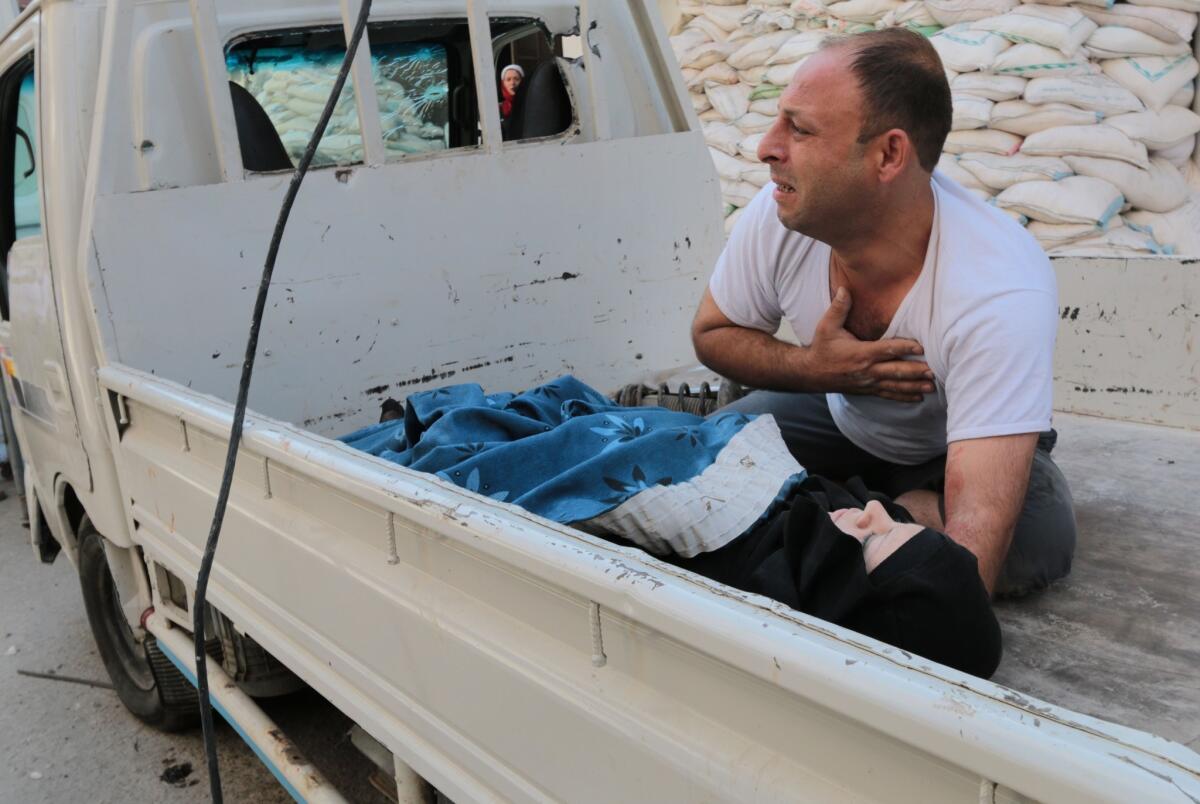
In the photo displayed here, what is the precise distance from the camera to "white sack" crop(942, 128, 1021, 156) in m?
5.20

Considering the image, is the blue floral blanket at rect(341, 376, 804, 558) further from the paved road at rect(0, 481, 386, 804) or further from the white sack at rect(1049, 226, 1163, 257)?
the white sack at rect(1049, 226, 1163, 257)

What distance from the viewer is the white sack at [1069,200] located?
4.84 m

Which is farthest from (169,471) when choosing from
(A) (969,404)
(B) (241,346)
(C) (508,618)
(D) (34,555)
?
(D) (34,555)

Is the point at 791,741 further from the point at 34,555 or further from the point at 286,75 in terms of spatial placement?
the point at 34,555

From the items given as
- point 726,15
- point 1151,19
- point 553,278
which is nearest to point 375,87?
point 553,278

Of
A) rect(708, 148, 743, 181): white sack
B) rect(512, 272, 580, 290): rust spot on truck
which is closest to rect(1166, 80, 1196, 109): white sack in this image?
rect(708, 148, 743, 181): white sack

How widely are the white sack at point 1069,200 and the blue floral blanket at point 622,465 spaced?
364 cm

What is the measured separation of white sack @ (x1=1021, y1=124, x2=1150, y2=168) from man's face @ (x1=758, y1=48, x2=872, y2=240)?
366 cm

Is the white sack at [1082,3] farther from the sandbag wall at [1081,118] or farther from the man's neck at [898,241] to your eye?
the man's neck at [898,241]

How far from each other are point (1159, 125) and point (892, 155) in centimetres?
390

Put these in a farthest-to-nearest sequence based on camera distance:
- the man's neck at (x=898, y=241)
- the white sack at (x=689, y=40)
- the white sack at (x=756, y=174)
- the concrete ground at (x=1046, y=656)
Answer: the white sack at (x=689, y=40) < the white sack at (x=756, y=174) < the man's neck at (x=898, y=241) < the concrete ground at (x=1046, y=656)

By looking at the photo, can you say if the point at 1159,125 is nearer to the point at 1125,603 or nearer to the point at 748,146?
the point at 748,146

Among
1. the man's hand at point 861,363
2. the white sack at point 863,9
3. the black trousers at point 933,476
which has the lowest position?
the black trousers at point 933,476

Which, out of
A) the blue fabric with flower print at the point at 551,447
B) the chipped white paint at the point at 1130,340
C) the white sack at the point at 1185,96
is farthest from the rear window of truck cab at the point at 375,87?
the white sack at the point at 1185,96
